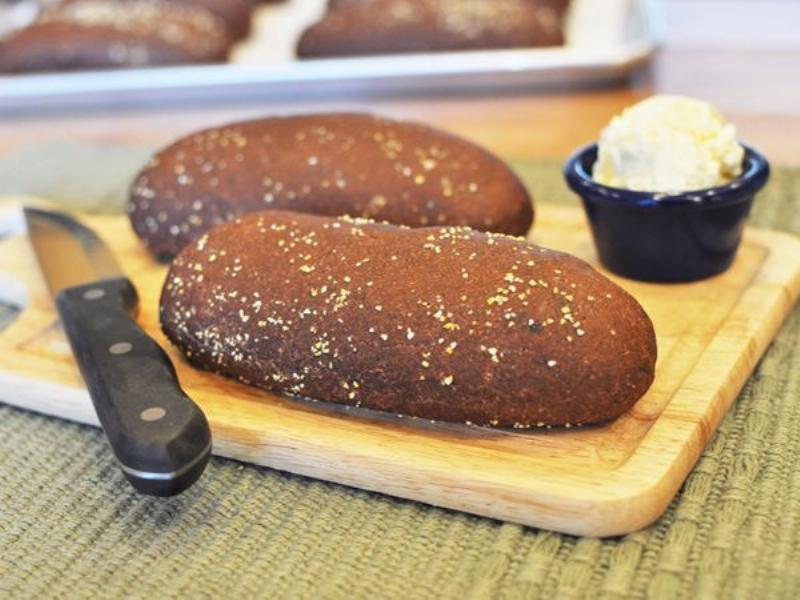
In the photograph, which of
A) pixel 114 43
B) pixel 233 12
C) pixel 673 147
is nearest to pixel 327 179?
pixel 673 147

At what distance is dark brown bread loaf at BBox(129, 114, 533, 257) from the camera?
3.71 feet

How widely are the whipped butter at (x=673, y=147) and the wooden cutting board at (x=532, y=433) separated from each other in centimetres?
10

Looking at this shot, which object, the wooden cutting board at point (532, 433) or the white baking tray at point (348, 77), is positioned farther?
the white baking tray at point (348, 77)

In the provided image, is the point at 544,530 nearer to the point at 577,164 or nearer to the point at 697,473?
the point at 697,473

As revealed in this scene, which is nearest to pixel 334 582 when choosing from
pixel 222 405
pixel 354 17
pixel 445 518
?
→ pixel 445 518

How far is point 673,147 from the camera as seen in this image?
3.39ft

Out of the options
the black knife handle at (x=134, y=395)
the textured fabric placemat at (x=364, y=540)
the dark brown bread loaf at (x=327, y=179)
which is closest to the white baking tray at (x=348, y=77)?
the dark brown bread loaf at (x=327, y=179)

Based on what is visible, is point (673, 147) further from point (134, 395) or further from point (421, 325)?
point (134, 395)

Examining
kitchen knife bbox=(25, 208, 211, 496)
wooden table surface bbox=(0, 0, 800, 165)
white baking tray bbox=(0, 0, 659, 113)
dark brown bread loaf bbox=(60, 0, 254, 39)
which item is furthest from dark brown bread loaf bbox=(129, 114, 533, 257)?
dark brown bread loaf bbox=(60, 0, 254, 39)

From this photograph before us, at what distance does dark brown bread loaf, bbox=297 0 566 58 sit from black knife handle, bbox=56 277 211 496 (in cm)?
107

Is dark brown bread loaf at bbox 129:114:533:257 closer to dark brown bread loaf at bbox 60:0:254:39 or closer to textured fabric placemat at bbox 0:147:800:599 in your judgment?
textured fabric placemat at bbox 0:147:800:599

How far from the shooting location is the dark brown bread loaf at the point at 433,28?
1925 millimetres

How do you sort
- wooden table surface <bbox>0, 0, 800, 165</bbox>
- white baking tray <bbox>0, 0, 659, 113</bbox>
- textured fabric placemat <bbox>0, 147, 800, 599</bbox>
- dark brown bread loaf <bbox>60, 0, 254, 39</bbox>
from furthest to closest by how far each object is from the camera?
dark brown bread loaf <bbox>60, 0, 254, 39</bbox> → white baking tray <bbox>0, 0, 659, 113</bbox> → wooden table surface <bbox>0, 0, 800, 165</bbox> → textured fabric placemat <bbox>0, 147, 800, 599</bbox>

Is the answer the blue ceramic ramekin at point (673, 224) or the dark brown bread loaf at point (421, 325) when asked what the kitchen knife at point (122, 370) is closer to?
the dark brown bread loaf at point (421, 325)
